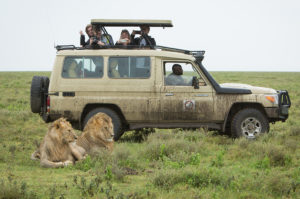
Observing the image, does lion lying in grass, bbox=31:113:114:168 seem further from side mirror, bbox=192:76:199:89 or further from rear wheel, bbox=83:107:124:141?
side mirror, bbox=192:76:199:89

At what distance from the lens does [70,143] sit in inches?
273

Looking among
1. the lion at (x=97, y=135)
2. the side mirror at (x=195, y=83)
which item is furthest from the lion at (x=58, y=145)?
the side mirror at (x=195, y=83)

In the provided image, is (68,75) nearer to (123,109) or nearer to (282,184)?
(123,109)

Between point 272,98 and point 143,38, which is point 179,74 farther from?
point 272,98

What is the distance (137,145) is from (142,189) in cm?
370

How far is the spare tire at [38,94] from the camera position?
30.4 feet

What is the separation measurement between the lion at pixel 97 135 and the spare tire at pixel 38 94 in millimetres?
2120

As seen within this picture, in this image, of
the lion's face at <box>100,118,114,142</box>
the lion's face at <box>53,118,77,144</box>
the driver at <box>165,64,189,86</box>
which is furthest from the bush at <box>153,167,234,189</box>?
the driver at <box>165,64,189,86</box>

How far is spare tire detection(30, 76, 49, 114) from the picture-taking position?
926 centimetres

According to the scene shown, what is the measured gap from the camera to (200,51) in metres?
9.58

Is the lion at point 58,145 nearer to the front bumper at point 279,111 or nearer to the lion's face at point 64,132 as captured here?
the lion's face at point 64,132

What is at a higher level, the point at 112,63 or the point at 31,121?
the point at 112,63

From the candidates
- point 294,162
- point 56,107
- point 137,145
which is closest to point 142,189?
point 294,162

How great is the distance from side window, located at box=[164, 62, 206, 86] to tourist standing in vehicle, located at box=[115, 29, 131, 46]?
111cm
